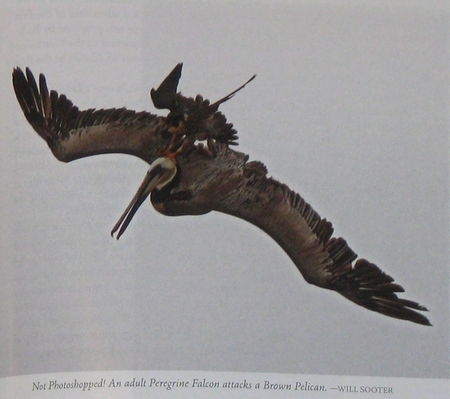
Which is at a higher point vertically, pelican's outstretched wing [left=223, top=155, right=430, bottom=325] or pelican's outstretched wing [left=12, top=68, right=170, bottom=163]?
pelican's outstretched wing [left=12, top=68, right=170, bottom=163]

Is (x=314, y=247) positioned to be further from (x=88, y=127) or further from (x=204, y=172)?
(x=88, y=127)

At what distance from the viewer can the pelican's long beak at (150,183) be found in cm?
57

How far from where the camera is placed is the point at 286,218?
1.91 feet

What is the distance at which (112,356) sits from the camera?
554 millimetres

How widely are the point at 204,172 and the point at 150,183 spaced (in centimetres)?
5

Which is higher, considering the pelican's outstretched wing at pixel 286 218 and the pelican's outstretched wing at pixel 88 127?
the pelican's outstretched wing at pixel 88 127

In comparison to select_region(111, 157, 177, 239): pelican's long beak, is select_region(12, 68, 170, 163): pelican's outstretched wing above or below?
above

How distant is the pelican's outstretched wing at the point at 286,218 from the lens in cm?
58

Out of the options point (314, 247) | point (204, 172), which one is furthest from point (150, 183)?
point (314, 247)

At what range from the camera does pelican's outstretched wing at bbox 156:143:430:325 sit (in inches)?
22.7

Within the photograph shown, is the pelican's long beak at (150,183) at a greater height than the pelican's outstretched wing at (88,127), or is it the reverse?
the pelican's outstretched wing at (88,127)

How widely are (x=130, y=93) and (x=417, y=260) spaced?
0.93 ft

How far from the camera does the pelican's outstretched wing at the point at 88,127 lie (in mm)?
581

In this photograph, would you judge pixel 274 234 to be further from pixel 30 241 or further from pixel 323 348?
pixel 30 241
